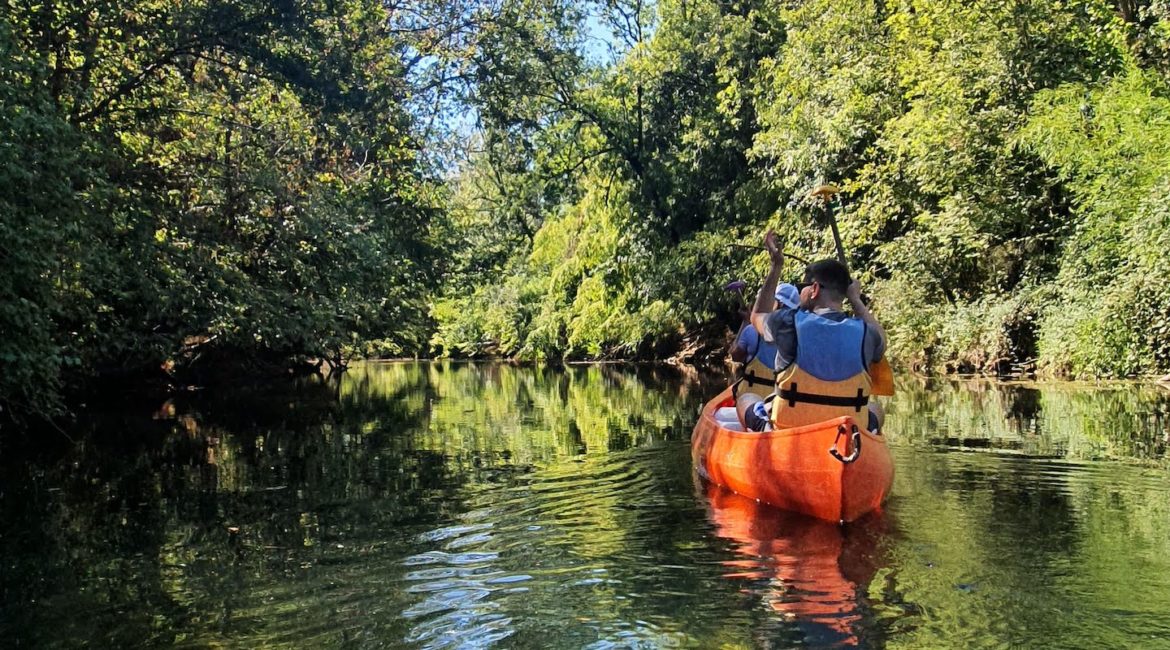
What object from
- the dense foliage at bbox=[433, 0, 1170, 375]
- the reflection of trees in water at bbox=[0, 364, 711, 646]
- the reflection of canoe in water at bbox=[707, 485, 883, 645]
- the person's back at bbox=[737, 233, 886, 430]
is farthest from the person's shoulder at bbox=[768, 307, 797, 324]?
the dense foliage at bbox=[433, 0, 1170, 375]

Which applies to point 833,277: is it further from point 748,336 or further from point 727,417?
point 727,417

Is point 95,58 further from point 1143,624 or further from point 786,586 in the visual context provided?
point 1143,624

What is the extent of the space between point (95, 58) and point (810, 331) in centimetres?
1033

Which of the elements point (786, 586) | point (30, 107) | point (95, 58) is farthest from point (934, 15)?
point (786, 586)

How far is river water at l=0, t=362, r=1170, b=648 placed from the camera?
4.61m

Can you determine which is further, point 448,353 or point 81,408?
point 448,353

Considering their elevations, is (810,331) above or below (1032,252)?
below

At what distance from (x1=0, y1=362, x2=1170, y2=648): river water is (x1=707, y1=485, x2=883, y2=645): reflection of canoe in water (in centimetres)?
2

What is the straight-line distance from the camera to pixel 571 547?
6.18 m

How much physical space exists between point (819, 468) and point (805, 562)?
98 cm

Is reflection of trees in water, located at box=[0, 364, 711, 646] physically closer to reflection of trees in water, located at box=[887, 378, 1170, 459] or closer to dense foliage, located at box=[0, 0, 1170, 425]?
dense foliage, located at box=[0, 0, 1170, 425]

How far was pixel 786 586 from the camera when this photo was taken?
17.1 ft

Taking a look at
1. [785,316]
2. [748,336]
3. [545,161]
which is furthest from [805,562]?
[545,161]

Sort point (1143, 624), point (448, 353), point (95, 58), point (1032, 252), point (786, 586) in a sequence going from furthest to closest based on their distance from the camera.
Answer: point (448, 353), point (1032, 252), point (95, 58), point (786, 586), point (1143, 624)
